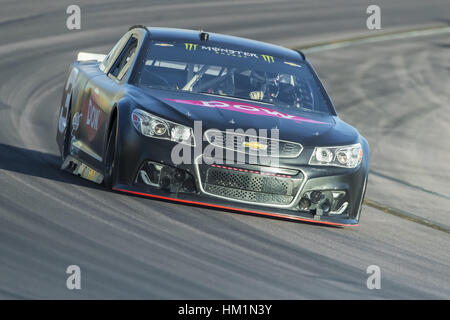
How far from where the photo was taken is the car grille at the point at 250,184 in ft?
25.4

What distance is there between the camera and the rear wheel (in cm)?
802

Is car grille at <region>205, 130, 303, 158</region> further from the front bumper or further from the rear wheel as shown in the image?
the rear wheel

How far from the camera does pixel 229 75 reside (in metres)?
9.03

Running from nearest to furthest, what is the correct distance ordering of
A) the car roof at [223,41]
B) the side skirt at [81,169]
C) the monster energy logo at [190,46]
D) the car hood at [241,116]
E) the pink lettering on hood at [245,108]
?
1. the car hood at [241,116]
2. the pink lettering on hood at [245,108]
3. the side skirt at [81,169]
4. the monster energy logo at [190,46]
5. the car roof at [223,41]

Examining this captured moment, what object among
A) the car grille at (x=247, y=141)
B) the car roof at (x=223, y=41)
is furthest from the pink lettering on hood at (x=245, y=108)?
the car roof at (x=223, y=41)

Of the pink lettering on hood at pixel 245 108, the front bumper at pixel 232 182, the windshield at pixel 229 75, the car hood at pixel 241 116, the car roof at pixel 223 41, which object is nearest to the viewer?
the front bumper at pixel 232 182

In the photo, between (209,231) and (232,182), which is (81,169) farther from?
(209,231)

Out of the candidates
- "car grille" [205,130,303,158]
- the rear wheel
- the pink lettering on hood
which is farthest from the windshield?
Result: "car grille" [205,130,303,158]

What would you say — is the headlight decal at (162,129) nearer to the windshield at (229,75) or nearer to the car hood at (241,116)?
the car hood at (241,116)

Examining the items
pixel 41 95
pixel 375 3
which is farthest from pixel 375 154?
pixel 375 3

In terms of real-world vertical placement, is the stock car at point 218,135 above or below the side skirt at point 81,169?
above

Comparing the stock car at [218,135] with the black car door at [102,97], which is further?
the black car door at [102,97]

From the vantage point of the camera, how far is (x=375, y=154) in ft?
42.9

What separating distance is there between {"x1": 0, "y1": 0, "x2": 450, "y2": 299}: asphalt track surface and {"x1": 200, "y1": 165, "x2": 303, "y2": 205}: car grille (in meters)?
0.23
